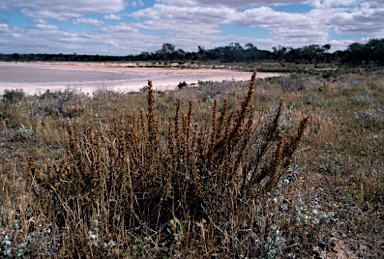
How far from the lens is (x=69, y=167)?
2650mm

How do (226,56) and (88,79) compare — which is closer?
(88,79)

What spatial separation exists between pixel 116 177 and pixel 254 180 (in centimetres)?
121

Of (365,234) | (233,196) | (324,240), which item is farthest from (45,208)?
(365,234)

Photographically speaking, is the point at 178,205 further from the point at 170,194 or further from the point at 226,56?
the point at 226,56

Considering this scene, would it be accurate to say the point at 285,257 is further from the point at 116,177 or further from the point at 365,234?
the point at 116,177

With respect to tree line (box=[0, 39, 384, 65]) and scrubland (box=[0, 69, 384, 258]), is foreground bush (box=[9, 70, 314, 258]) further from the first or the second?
tree line (box=[0, 39, 384, 65])

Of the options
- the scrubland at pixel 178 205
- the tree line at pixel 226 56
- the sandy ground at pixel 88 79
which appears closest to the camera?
the scrubland at pixel 178 205

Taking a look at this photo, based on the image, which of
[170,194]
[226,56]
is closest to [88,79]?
[170,194]

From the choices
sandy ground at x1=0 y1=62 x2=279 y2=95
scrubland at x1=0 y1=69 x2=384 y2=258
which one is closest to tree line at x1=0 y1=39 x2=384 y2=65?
sandy ground at x1=0 y1=62 x2=279 y2=95

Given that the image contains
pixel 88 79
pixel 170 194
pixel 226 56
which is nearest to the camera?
pixel 170 194

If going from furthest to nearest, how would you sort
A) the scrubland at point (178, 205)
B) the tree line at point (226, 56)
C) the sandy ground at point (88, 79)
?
1. the tree line at point (226, 56)
2. the sandy ground at point (88, 79)
3. the scrubland at point (178, 205)

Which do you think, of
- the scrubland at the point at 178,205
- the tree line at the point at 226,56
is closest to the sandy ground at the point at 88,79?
the scrubland at the point at 178,205

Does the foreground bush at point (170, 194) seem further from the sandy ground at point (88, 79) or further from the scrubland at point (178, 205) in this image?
the sandy ground at point (88, 79)

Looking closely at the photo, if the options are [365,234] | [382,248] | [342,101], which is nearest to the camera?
[382,248]
